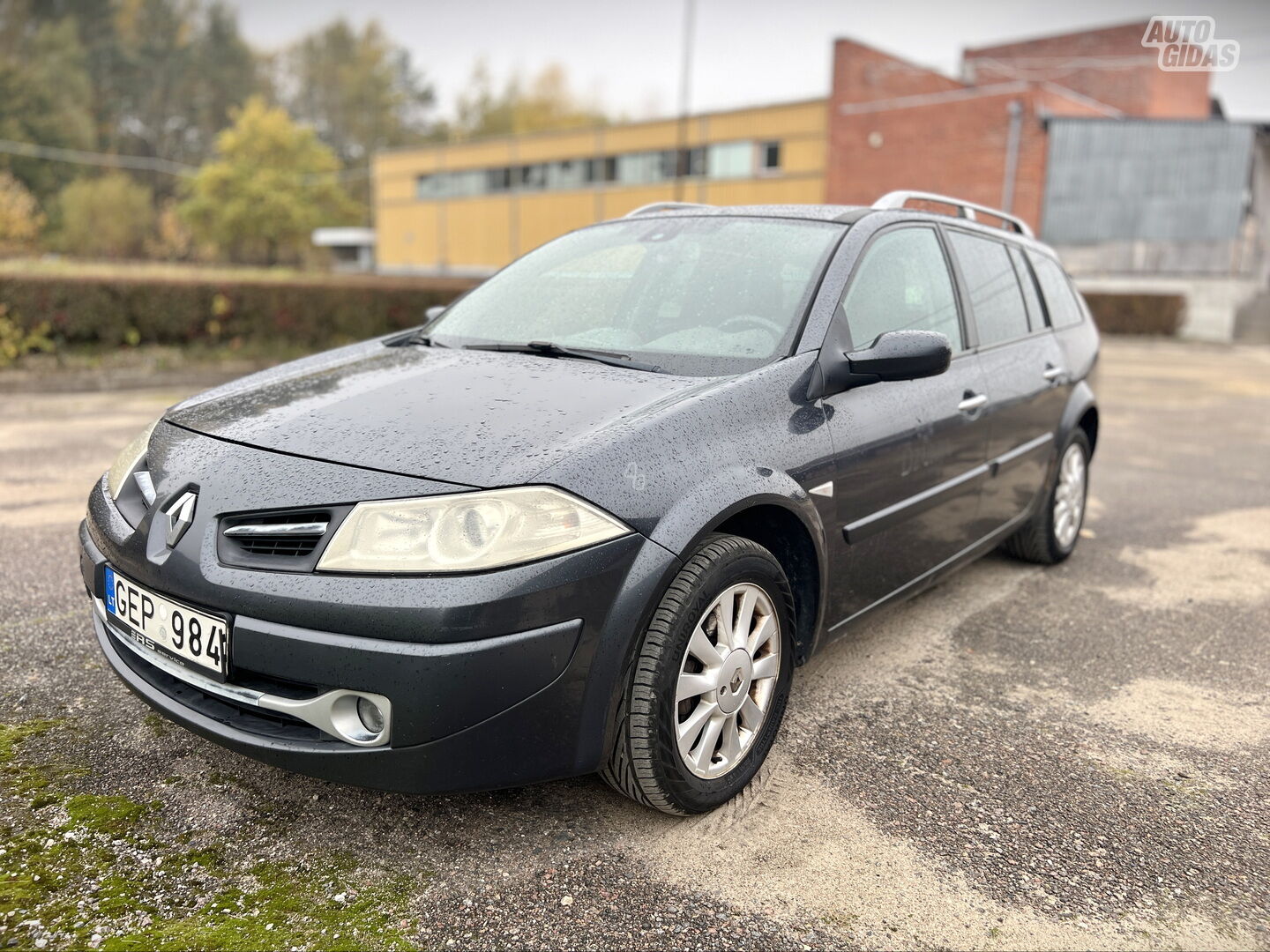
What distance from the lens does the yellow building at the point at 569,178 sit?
35344 millimetres

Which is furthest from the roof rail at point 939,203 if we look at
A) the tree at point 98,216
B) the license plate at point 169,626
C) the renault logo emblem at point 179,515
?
the tree at point 98,216

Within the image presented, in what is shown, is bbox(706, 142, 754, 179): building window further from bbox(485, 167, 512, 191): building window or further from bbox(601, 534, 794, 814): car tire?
bbox(601, 534, 794, 814): car tire

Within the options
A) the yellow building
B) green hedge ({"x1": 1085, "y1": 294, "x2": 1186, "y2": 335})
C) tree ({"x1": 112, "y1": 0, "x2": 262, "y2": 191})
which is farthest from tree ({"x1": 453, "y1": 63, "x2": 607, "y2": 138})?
green hedge ({"x1": 1085, "y1": 294, "x2": 1186, "y2": 335})

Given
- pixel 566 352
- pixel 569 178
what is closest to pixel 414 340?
pixel 566 352

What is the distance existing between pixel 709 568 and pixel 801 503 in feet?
1.47

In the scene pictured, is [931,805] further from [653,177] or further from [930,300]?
[653,177]

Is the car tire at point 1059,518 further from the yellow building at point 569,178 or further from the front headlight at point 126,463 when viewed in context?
the yellow building at point 569,178

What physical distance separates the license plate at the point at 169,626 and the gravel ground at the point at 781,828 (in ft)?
1.45

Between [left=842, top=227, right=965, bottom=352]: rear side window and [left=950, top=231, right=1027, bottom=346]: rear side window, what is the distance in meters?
0.22

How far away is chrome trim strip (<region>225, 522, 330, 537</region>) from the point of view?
6.91 feet

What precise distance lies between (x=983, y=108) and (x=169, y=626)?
101 ft

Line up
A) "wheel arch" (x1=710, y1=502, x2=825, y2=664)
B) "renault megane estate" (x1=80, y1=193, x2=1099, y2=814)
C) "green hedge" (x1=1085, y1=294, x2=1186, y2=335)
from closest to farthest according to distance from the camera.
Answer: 1. "renault megane estate" (x1=80, y1=193, x2=1099, y2=814)
2. "wheel arch" (x1=710, y1=502, x2=825, y2=664)
3. "green hedge" (x1=1085, y1=294, x2=1186, y2=335)

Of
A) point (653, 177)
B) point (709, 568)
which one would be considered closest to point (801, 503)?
point (709, 568)

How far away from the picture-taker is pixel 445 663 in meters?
1.96
